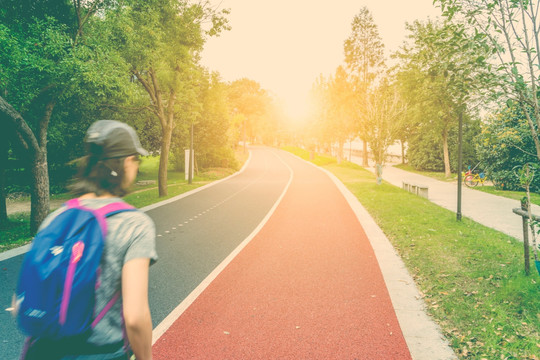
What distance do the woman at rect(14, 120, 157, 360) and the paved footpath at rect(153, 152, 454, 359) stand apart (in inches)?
104

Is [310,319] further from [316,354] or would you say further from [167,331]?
[167,331]

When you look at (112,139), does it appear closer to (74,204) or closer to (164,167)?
(74,204)

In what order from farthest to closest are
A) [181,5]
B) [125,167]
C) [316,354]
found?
[181,5] < [316,354] < [125,167]

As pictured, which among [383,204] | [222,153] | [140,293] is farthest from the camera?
[222,153]

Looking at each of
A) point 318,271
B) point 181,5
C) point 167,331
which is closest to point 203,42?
point 181,5

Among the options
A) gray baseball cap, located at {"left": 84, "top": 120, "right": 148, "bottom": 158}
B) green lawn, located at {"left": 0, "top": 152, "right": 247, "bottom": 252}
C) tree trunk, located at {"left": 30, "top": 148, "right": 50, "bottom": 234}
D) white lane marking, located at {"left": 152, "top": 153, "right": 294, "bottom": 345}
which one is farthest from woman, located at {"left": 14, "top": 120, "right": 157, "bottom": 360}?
tree trunk, located at {"left": 30, "top": 148, "right": 50, "bottom": 234}

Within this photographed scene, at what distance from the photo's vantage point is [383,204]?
14.6 meters

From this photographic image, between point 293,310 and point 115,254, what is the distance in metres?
3.98

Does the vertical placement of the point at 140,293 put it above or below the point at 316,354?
above

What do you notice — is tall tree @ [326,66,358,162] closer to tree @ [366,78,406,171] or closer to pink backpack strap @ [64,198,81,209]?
tree @ [366,78,406,171]

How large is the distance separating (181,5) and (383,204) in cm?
1338

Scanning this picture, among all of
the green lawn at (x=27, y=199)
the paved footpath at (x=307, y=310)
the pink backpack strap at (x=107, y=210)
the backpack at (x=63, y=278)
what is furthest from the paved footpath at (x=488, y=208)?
the green lawn at (x=27, y=199)

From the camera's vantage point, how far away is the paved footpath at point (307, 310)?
404 centimetres

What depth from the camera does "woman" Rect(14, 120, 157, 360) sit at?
4.94 feet
